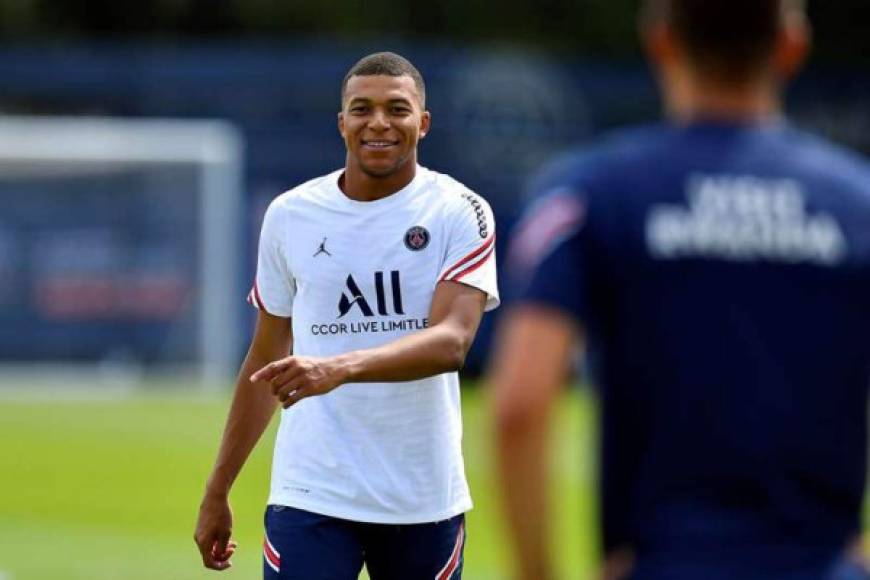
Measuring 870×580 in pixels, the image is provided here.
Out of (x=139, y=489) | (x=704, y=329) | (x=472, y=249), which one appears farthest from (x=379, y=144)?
(x=139, y=489)

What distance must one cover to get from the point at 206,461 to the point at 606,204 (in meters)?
17.6

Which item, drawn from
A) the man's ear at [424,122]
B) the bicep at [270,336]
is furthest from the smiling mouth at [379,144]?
the bicep at [270,336]

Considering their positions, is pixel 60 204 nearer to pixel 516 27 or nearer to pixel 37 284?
pixel 37 284

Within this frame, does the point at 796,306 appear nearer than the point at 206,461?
Yes

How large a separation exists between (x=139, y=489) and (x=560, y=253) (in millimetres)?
15560

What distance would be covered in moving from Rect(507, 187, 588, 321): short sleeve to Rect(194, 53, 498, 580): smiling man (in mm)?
2500

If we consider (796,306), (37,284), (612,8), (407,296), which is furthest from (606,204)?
(612,8)

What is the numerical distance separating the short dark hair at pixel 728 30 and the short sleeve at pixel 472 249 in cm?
252

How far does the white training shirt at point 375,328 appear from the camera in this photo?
20.1 feet

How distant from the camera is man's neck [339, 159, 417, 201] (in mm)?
6281

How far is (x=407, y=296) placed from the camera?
20.1ft

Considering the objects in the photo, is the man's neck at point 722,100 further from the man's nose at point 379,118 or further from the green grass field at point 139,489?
the green grass field at point 139,489

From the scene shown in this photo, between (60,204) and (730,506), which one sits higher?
(730,506)

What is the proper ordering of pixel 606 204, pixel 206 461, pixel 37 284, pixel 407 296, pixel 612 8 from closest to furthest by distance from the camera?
pixel 606 204
pixel 407 296
pixel 206 461
pixel 37 284
pixel 612 8
